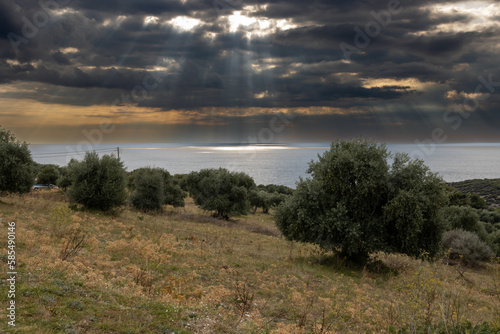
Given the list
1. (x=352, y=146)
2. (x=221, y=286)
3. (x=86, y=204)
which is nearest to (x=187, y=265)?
(x=221, y=286)

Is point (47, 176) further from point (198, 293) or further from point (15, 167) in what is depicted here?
point (198, 293)

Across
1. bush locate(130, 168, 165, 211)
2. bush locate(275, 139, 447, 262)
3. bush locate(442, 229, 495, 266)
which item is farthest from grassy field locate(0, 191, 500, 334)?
bush locate(130, 168, 165, 211)

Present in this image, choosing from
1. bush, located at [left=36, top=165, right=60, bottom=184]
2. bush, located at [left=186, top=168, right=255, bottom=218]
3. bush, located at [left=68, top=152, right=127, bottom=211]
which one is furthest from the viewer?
bush, located at [left=36, top=165, right=60, bottom=184]

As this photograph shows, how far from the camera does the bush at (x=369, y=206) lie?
1783 cm

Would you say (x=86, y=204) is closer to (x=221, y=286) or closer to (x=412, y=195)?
(x=221, y=286)

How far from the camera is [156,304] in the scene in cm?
785

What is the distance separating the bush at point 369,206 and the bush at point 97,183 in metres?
18.1

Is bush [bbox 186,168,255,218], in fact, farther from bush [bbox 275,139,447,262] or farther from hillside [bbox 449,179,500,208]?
hillside [bbox 449,179,500,208]

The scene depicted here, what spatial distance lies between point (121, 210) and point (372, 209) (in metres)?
25.2

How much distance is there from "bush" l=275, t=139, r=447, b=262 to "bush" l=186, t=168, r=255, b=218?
1097 inches

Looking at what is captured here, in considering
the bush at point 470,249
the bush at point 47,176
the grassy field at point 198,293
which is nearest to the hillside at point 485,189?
the bush at point 470,249

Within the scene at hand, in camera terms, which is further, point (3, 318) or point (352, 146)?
point (352, 146)

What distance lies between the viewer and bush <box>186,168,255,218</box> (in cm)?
4735

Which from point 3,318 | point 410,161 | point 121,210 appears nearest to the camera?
point 3,318
